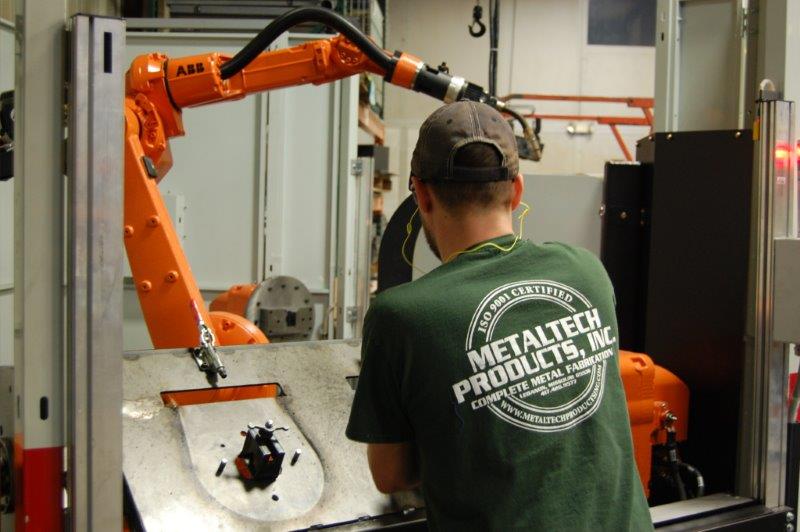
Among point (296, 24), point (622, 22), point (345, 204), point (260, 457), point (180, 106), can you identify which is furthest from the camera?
point (622, 22)

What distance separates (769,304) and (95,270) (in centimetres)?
160

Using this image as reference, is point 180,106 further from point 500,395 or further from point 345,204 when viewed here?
point 345,204

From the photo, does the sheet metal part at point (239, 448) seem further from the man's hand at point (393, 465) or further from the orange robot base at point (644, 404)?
the orange robot base at point (644, 404)

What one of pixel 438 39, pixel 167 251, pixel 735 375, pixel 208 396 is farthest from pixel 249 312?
pixel 438 39

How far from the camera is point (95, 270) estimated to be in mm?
1230

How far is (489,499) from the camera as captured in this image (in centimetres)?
112

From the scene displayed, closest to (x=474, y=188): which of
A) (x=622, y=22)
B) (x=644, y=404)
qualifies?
(x=644, y=404)

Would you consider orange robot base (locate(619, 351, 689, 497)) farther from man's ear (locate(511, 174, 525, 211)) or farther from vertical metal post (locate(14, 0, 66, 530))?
vertical metal post (locate(14, 0, 66, 530))

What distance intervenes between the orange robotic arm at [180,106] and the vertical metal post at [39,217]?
964 mm

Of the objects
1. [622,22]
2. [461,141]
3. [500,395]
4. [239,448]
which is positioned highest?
[622,22]

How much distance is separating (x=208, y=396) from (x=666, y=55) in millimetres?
1835

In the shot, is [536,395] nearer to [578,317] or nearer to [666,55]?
[578,317]

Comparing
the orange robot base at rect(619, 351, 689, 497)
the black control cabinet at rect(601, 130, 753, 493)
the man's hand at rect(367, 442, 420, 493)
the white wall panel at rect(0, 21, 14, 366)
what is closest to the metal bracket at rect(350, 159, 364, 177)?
the white wall panel at rect(0, 21, 14, 366)

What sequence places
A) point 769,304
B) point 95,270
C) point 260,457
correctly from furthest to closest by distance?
point 769,304 < point 260,457 < point 95,270
